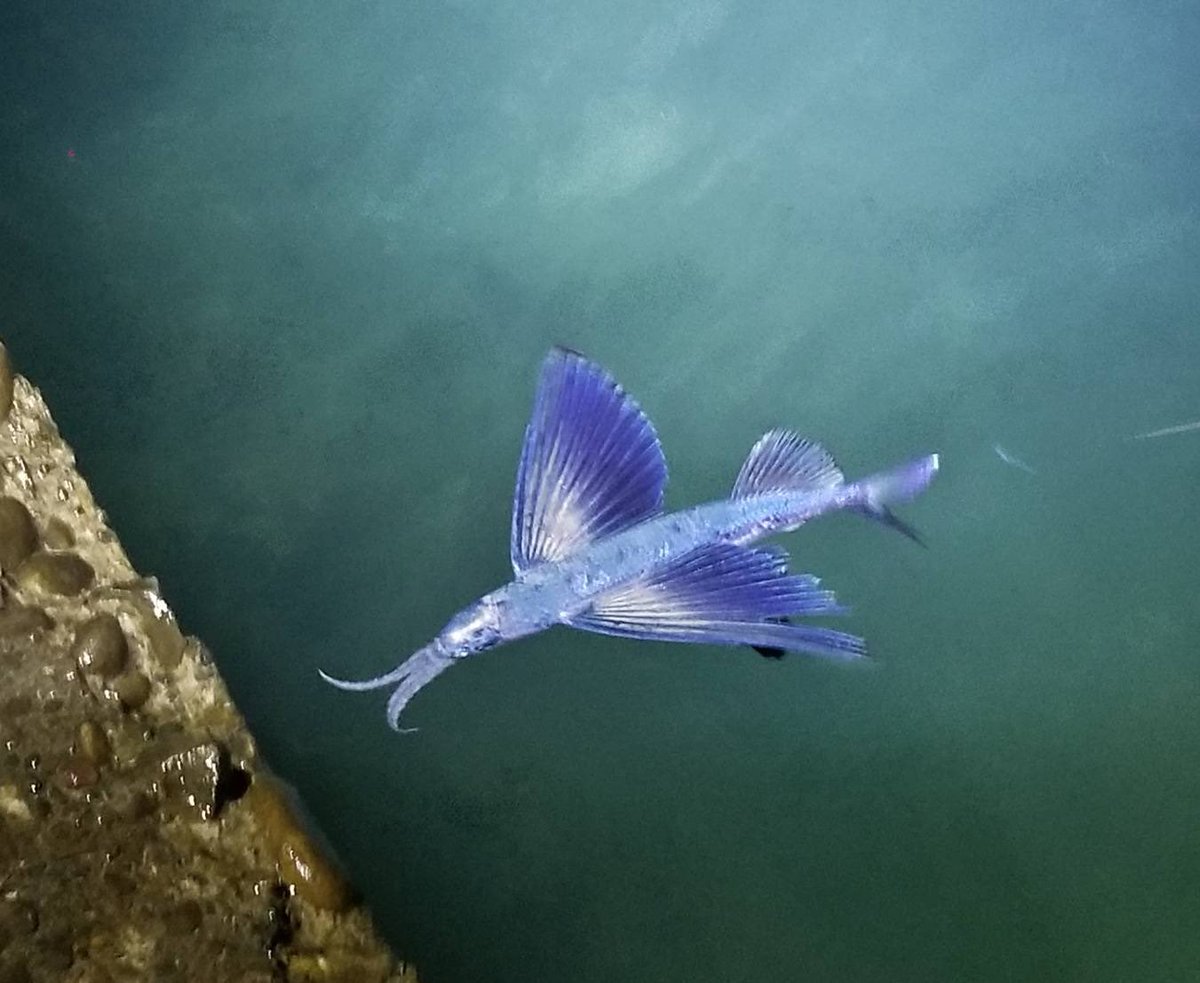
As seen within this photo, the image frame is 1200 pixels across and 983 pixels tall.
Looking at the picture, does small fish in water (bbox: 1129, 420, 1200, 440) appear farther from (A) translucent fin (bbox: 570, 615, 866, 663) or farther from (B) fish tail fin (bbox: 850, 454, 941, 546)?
(A) translucent fin (bbox: 570, 615, 866, 663)

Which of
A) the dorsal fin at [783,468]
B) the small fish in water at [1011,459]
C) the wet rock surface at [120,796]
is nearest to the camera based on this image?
the wet rock surface at [120,796]

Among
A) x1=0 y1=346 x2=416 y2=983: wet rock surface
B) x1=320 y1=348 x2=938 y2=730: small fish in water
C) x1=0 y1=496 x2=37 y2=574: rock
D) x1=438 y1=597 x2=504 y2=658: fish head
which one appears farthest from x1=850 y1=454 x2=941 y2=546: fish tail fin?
x1=0 y1=496 x2=37 y2=574: rock

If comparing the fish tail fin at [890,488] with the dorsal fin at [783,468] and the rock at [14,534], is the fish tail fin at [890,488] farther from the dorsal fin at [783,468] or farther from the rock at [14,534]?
the rock at [14,534]

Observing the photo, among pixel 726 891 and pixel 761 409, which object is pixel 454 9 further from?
pixel 726 891

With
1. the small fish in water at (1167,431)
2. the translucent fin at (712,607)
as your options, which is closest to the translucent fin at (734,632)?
the translucent fin at (712,607)

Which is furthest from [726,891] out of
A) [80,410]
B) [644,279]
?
[80,410]

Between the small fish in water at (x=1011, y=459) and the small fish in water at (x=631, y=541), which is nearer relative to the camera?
the small fish in water at (x=631, y=541)
